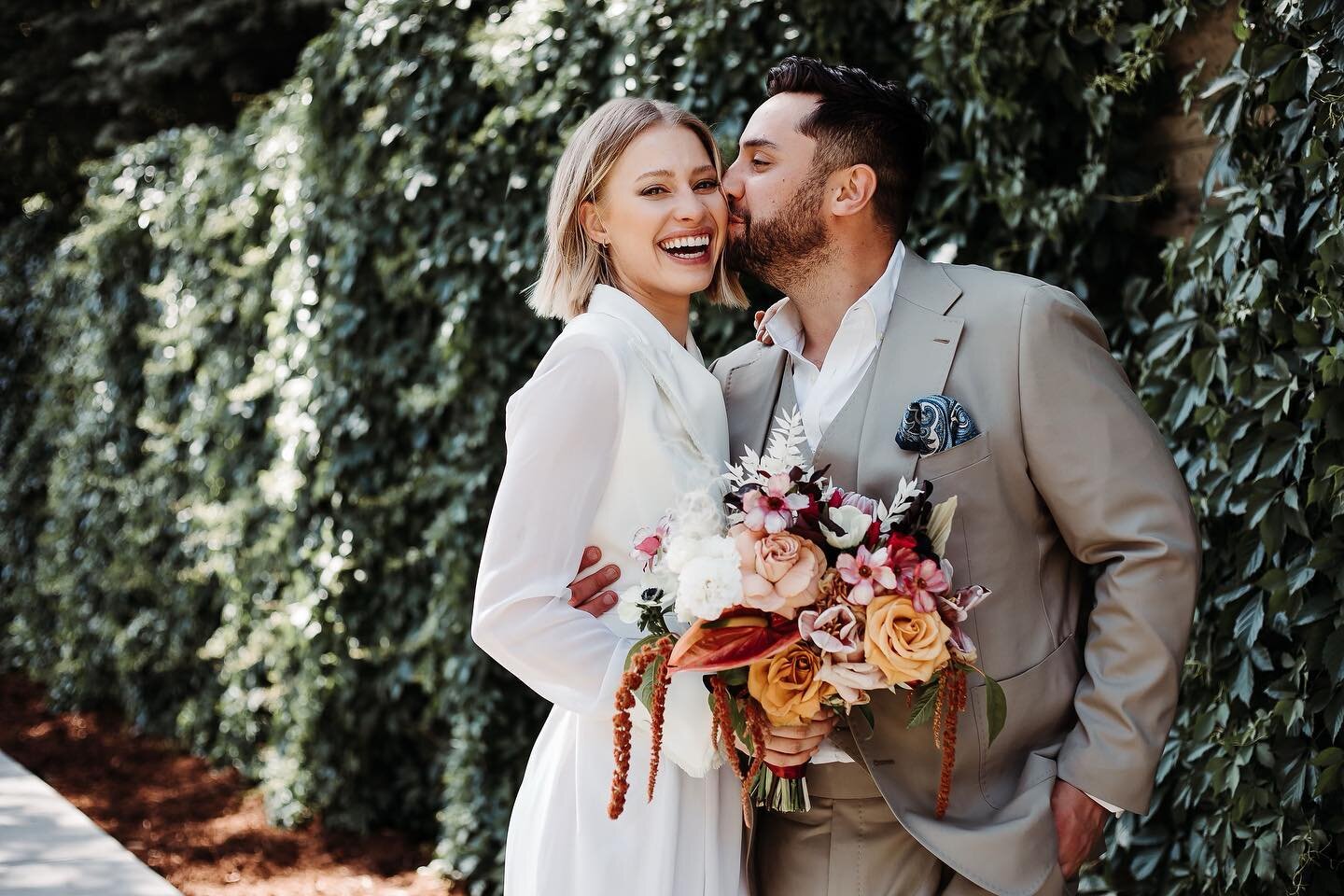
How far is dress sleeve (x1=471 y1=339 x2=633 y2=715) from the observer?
223 centimetres

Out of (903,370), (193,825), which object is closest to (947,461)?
(903,370)

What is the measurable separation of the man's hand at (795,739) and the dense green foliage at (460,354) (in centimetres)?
119

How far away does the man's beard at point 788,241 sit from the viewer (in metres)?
2.59

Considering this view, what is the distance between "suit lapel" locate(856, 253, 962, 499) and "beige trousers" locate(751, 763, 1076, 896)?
541 millimetres

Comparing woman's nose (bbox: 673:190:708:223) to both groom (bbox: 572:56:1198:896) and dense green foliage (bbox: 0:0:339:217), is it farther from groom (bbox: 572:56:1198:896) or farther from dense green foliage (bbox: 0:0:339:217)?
dense green foliage (bbox: 0:0:339:217)

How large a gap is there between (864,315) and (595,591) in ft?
2.54

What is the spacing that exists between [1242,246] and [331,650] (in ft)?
13.2

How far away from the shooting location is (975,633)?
2246 millimetres

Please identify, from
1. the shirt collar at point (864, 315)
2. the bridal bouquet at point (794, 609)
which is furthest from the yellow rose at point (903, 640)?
the shirt collar at point (864, 315)

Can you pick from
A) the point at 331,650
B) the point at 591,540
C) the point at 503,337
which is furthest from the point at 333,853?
the point at 591,540

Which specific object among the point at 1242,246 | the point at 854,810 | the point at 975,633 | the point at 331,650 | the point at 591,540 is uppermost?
the point at 1242,246

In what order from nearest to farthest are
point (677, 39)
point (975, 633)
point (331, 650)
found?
point (975, 633)
point (677, 39)
point (331, 650)

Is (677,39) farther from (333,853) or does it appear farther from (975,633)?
(333,853)

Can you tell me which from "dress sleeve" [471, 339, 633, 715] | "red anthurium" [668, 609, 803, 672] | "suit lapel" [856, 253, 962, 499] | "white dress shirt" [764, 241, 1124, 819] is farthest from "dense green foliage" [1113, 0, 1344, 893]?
"dress sleeve" [471, 339, 633, 715]
